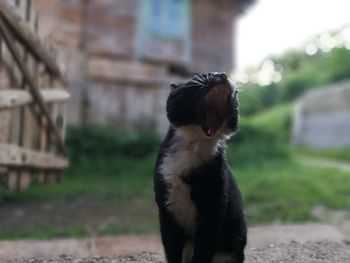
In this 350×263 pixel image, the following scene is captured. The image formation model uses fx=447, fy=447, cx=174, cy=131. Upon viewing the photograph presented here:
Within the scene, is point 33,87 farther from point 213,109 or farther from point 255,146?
point 255,146

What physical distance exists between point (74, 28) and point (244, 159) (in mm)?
5140

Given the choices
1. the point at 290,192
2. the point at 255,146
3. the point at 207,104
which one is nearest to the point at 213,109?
the point at 207,104

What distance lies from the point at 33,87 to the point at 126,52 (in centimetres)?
715

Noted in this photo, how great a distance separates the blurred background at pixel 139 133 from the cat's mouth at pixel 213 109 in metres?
3.15

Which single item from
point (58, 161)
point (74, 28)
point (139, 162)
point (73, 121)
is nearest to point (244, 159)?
point (139, 162)

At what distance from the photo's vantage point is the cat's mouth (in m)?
2.23

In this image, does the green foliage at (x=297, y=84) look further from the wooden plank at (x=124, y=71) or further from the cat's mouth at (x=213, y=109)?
the cat's mouth at (x=213, y=109)

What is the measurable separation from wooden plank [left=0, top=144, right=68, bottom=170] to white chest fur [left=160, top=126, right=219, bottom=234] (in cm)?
222

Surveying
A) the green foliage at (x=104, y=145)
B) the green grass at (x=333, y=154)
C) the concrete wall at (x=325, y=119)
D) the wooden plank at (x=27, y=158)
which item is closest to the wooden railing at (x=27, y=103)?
the wooden plank at (x=27, y=158)

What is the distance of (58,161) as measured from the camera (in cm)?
520

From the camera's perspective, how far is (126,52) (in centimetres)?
1130

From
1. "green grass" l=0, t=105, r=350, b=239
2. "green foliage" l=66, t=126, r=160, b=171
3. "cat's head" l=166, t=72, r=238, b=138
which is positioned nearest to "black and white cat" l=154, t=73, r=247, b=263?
"cat's head" l=166, t=72, r=238, b=138

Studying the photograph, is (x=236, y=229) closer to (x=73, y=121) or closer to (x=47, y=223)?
(x=47, y=223)

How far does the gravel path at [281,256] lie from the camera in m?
3.00
